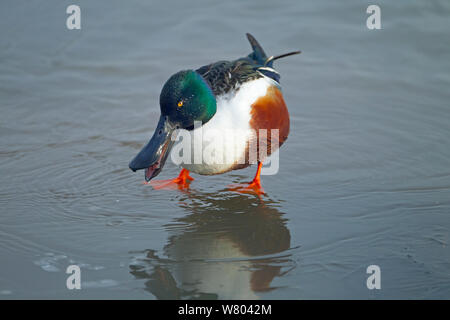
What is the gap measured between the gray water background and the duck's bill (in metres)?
0.31

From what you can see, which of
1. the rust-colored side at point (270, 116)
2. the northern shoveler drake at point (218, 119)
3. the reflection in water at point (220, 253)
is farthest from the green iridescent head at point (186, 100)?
the reflection in water at point (220, 253)

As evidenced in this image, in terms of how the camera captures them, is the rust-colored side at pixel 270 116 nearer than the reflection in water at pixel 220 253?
No


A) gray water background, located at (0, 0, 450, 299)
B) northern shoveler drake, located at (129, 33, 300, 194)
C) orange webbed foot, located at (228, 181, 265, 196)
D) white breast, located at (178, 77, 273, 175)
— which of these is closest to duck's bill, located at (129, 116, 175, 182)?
northern shoveler drake, located at (129, 33, 300, 194)

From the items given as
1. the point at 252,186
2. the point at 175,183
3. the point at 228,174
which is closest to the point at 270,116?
the point at 252,186

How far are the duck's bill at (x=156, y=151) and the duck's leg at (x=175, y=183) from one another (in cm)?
48

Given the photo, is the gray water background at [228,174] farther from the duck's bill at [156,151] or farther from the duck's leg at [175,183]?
the duck's bill at [156,151]

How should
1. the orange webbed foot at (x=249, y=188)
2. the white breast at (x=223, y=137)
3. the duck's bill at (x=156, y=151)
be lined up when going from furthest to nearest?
1. the orange webbed foot at (x=249, y=188)
2. the white breast at (x=223, y=137)
3. the duck's bill at (x=156, y=151)

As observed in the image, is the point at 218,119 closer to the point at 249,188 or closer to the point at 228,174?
the point at 249,188

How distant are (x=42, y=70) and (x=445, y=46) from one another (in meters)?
4.20

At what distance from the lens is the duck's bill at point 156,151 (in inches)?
143

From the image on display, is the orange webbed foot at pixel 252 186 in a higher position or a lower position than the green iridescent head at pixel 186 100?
lower

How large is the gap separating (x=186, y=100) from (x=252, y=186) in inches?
33.8

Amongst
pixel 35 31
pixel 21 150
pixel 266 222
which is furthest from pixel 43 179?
pixel 35 31
